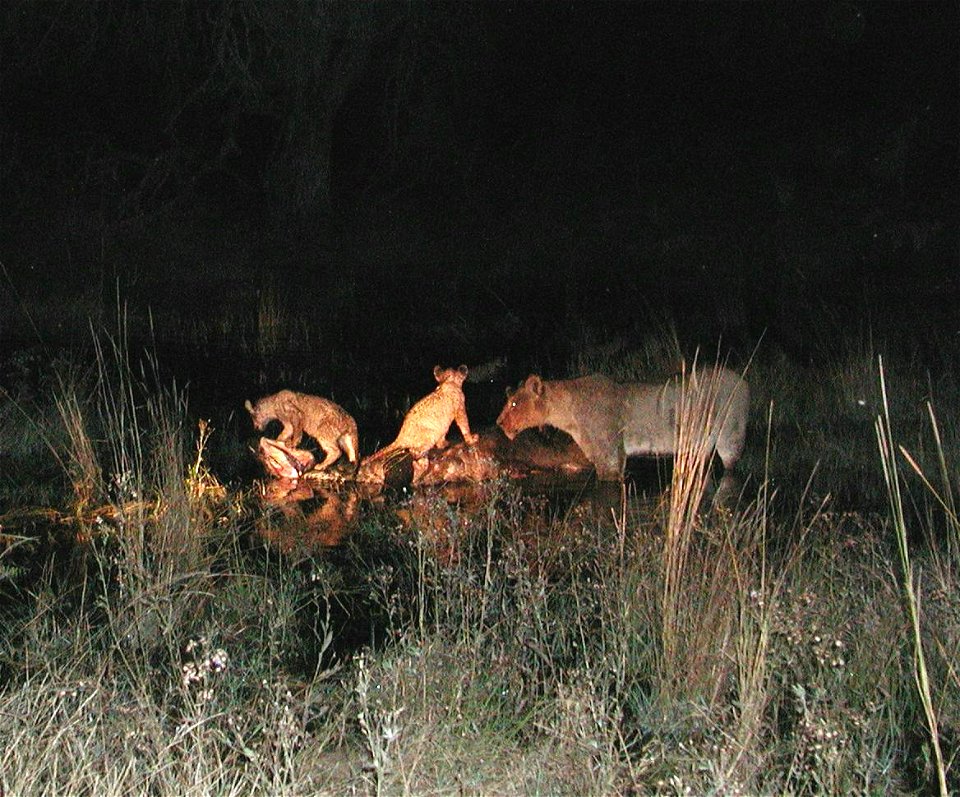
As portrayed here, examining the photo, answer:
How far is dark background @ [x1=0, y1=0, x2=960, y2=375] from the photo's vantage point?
15.4 metres

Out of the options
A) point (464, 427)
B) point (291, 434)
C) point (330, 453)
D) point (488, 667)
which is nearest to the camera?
point (488, 667)

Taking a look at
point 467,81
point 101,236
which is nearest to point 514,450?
point 101,236

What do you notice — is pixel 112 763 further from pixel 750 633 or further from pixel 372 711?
pixel 750 633

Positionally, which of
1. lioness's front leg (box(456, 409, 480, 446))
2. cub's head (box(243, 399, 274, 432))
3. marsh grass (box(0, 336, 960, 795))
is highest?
cub's head (box(243, 399, 274, 432))

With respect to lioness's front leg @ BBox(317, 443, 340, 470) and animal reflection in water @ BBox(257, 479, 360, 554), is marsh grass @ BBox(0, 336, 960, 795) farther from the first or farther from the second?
lioness's front leg @ BBox(317, 443, 340, 470)

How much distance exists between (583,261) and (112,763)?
51.0ft

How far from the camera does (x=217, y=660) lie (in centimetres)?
414

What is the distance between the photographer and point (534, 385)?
8.92 meters

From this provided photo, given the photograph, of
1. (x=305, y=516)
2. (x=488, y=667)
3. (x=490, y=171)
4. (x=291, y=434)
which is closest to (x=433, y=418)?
(x=291, y=434)

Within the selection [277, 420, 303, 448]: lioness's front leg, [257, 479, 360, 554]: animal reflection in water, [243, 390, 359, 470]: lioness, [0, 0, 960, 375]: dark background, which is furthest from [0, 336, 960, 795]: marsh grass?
[0, 0, 960, 375]: dark background

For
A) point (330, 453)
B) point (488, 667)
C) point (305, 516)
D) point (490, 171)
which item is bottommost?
point (488, 667)

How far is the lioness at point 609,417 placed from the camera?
28.8 feet

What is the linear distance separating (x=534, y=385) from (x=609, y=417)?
19.5 inches

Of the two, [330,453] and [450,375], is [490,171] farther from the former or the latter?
[330,453]
